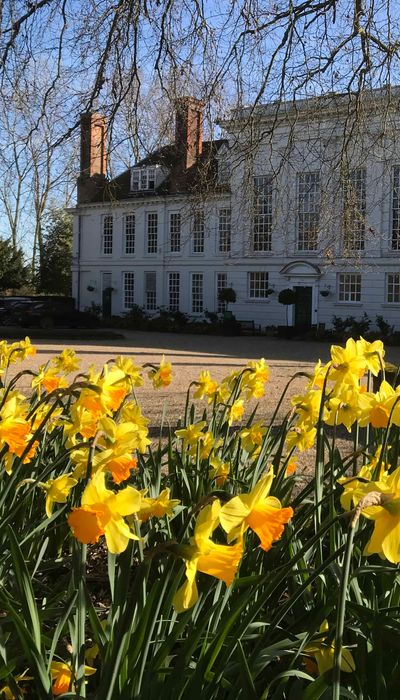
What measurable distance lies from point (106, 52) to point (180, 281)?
29734 mm

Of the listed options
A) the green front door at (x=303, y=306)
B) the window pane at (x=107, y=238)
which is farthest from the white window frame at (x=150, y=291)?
the green front door at (x=303, y=306)

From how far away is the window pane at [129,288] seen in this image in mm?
36031

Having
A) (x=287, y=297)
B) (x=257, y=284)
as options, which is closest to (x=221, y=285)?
(x=257, y=284)

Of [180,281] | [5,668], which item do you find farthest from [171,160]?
[180,281]

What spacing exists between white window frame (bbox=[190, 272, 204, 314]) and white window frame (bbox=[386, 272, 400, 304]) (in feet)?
30.1

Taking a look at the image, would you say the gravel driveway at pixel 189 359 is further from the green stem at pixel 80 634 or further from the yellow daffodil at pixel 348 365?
the green stem at pixel 80 634

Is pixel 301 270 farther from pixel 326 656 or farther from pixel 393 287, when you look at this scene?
pixel 326 656

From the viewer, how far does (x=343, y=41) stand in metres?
5.24

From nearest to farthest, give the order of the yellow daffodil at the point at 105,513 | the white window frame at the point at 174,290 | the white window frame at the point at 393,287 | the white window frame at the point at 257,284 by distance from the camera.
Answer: the yellow daffodil at the point at 105,513 < the white window frame at the point at 393,287 < the white window frame at the point at 257,284 < the white window frame at the point at 174,290

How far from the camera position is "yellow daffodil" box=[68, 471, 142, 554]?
1192 mm

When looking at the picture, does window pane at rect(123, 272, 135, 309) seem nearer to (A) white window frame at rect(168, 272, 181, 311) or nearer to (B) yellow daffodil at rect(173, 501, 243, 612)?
(A) white window frame at rect(168, 272, 181, 311)

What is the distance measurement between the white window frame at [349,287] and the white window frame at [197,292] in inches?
281

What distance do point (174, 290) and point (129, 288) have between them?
279 centimetres

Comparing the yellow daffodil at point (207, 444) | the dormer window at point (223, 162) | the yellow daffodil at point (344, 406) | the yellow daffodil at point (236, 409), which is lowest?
the yellow daffodil at point (207, 444)
